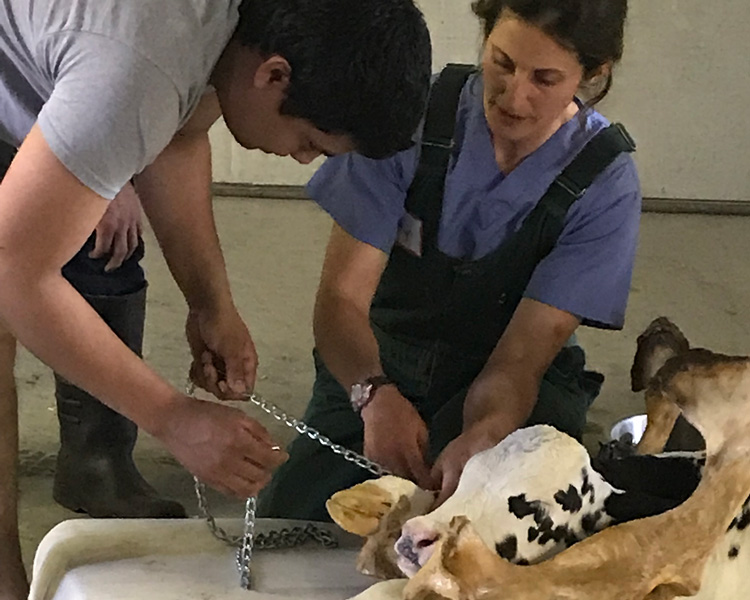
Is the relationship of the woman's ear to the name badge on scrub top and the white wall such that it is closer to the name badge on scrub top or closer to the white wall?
the name badge on scrub top

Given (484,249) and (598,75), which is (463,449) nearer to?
(484,249)

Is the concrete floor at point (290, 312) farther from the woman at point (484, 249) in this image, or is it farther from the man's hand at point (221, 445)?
the man's hand at point (221, 445)

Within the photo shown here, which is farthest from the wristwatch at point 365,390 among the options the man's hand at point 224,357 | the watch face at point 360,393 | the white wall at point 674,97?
the white wall at point 674,97

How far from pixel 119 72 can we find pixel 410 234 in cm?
43

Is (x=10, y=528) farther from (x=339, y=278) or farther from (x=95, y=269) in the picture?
(x=339, y=278)

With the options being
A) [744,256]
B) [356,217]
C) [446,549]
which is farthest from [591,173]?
[744,256]

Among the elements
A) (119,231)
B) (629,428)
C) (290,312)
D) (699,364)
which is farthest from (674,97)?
(699,364)

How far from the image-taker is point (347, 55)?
0.73m

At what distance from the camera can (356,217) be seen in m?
0.99

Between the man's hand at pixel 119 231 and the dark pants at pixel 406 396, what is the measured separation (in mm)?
253

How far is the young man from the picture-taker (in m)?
0.67

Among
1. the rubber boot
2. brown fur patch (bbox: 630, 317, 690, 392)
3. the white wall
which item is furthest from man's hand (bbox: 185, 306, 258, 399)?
the white wall

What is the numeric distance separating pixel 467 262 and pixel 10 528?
530 millimetres

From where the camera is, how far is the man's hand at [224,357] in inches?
37.9
